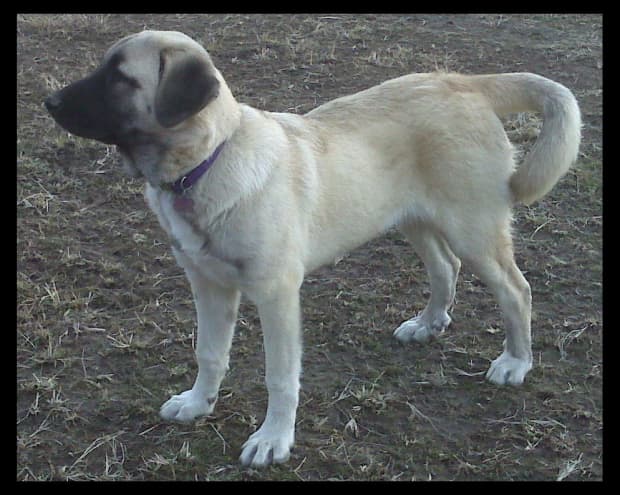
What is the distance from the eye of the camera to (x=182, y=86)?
319 centimetres

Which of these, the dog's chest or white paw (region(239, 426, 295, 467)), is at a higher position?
the dog's chest

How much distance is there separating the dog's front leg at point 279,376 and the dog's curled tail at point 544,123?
1219 millimetres

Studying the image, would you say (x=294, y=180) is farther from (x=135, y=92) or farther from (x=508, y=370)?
(x=508, y=370)

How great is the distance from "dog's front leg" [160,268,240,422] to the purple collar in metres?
0.45

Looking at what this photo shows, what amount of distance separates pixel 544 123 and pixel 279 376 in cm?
166

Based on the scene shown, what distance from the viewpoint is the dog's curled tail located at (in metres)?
3.87

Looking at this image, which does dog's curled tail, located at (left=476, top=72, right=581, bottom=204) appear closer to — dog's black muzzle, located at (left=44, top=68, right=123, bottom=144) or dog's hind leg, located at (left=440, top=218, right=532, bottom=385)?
dog's hind leg, located at (left=440, top=218, right=532, bottom=385)

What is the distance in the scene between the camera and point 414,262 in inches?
200

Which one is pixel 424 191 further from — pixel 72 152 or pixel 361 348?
pixel 72 152

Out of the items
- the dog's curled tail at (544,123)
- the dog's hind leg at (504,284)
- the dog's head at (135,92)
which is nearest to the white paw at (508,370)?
the dog's hind leg at (504,284)

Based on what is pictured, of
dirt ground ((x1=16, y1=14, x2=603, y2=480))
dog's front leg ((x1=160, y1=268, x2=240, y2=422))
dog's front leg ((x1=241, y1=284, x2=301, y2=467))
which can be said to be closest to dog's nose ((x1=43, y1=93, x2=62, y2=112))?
dog's front leg ((x1=160, y1=268, x2=240, y2=422))

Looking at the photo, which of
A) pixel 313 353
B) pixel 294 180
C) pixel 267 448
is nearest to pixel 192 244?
pixel 294 180

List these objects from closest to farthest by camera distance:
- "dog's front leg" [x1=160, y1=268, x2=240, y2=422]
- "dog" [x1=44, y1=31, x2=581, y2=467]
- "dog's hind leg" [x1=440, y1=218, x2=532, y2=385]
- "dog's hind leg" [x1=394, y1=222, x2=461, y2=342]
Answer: "dog" [x1=44, y1=31, x2=581, y2=467]
"dog's front leg" [x1=160, y1=268, x2=240, y2=422]
"dog's hind leg" [x1=440, y1=218, x2=532, y2=385]
"dog's hind leg" [x1=394, y1=222, x2=461, y2=342]
